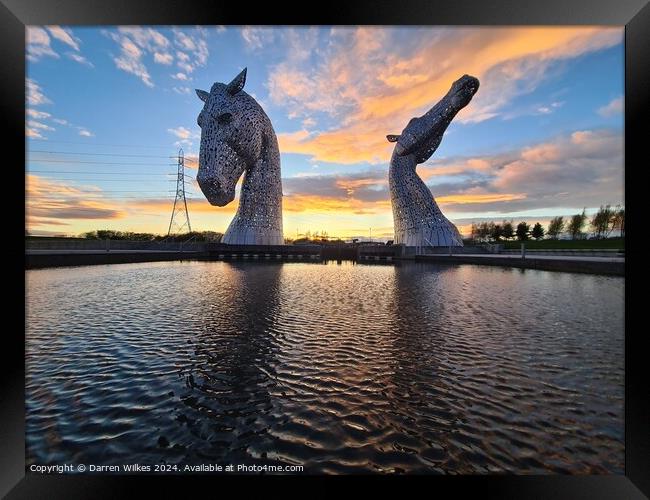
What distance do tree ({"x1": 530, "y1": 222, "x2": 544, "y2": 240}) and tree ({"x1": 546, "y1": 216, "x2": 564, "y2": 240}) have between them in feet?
10.6

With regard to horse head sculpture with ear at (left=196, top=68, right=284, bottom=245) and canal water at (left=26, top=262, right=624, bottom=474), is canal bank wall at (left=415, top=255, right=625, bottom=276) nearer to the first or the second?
canal water at (left=26, top=262, right=624, bottom=474)

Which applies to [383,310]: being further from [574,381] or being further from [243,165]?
[243,165]

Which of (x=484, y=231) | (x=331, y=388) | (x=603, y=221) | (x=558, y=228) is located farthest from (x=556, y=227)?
(x=331, y=388)

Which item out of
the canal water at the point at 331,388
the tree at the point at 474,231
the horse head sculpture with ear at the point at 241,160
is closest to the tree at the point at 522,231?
the tree at the point at 474,231

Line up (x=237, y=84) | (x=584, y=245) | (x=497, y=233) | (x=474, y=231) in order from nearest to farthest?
(x=237, y=84) → (x=584, y=245) → (x=497, y=233) → (x=474, y=231)

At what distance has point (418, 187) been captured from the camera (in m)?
31.7

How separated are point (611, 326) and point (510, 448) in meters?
5.70

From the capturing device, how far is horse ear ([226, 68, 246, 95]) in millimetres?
22375

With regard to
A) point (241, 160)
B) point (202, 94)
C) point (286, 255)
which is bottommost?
point (286, 255)

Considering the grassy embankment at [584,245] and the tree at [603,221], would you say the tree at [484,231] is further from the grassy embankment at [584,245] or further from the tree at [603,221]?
the grassy embankment at [584,245]
